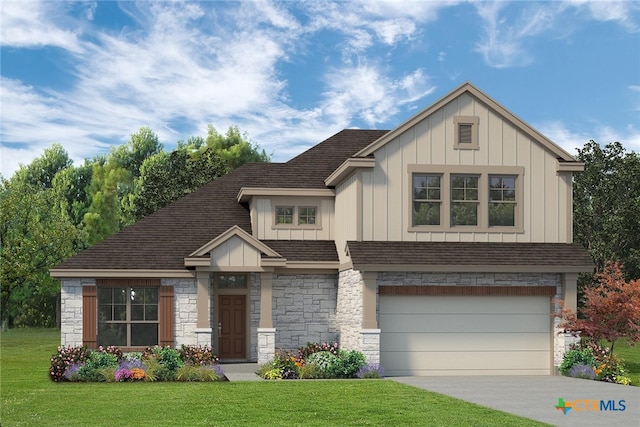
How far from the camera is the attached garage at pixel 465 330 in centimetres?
2522

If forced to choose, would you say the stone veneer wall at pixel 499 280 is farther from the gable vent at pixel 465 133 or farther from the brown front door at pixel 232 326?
the brown front door at pixel 232 326

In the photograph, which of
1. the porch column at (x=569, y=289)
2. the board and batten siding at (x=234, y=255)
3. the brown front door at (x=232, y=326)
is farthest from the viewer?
the brown front door at (x=232, y=326)

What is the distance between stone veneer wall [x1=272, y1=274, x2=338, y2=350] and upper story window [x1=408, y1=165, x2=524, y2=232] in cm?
443

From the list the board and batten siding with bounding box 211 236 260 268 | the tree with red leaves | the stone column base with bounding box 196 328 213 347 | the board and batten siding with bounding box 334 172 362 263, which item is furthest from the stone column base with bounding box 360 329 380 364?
the tree with red leaves

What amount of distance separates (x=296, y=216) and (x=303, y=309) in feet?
10.3

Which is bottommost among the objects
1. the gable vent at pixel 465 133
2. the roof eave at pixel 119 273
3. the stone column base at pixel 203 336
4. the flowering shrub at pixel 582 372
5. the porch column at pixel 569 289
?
the flowering shrub at pixel 582 372

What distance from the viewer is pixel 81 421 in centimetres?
1606

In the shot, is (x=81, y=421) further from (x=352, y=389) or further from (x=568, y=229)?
(x=568, y=229)

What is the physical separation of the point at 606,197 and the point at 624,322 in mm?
25897

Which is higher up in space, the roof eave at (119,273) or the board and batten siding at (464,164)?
the board and batten siding at (464,164)

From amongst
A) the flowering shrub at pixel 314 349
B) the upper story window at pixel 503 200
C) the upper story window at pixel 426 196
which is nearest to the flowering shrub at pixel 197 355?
the flowering shrub at pixel 314 349

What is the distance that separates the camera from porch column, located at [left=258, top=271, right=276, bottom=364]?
26641 millimetres

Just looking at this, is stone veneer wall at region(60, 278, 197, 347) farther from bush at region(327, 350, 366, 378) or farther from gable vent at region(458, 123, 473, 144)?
gable vent at region(458, 123, 473, 144)

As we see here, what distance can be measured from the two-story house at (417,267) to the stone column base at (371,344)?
3 centimetres
